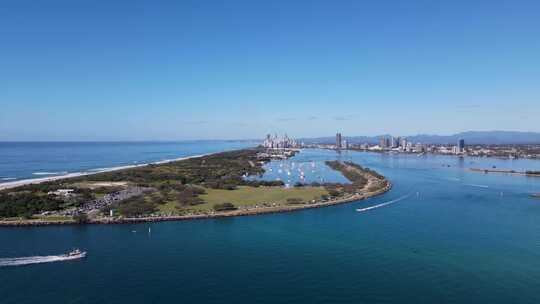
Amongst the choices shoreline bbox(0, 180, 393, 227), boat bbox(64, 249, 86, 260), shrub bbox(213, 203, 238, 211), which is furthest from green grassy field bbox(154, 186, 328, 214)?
boat bbox(64, 249, 86, 260)

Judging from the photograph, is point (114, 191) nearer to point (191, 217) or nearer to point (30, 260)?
point (191, 217)

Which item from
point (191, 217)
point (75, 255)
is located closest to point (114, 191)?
point (191, 217)

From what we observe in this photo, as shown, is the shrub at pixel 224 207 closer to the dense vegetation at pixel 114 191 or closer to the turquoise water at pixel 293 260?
the turquoise water at pixel 293 260

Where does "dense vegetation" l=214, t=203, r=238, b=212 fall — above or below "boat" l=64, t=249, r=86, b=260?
above

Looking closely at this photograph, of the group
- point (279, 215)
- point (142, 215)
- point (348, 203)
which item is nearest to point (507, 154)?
point (348, 203)

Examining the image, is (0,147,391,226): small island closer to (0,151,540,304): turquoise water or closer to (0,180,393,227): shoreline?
(0,180,393,227): shoreline
